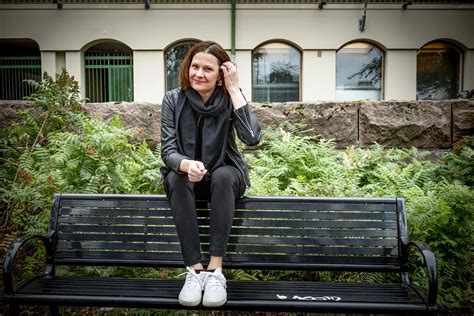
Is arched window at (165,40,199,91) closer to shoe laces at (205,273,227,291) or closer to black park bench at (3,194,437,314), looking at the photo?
black park bench at (3,194,437,314)

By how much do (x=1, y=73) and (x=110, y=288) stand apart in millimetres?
12291

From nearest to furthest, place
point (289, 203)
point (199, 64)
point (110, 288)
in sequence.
A: point (110, 288) → point (199, 64) → point (289, 203)

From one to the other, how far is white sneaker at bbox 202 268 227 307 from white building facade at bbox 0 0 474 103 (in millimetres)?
9895

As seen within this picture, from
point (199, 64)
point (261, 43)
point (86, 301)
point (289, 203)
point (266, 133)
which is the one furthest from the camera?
point (261, 43)

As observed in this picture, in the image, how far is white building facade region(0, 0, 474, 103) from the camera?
11.6m

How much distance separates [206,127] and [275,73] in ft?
32.2

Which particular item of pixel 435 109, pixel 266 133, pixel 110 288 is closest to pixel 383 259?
pixel 110 288

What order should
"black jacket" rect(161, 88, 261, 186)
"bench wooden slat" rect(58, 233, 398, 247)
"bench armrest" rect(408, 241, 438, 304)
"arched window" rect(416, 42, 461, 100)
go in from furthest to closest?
"arched window" rect(416, 42, 461, 100)
"bench wooden slat" rect(58, 233, 398, 247)
"black jacket" rect(161, 88, 261, 186)
"bench armrest" rect(408, 241, 438, 304)

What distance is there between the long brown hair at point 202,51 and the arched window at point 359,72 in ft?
33.0

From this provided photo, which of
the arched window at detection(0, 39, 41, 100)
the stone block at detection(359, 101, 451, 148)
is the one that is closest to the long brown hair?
the stone block at detection(359, 101, 451, 148)

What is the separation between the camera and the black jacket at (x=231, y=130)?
8.56 ft

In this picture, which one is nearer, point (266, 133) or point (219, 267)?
point (219, 267)

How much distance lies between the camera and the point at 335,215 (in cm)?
278

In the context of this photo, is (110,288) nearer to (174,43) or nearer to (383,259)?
(383,259)
